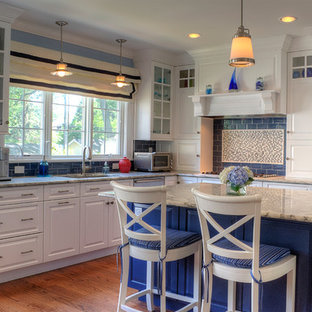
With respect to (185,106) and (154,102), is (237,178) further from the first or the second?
(185,106)

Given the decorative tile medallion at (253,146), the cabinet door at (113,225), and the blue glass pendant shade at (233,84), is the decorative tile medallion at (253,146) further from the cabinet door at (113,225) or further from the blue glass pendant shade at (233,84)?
the cabinet door at (113,225)

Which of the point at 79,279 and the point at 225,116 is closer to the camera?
the point at 79,279

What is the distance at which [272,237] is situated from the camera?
2.57 m

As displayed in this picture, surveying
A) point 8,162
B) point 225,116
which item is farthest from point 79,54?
point 225,116

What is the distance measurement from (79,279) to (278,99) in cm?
304

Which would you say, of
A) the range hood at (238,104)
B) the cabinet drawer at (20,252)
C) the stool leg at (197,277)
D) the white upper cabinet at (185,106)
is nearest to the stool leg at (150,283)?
the stool leg at (197,277)

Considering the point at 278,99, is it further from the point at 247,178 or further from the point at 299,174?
the point at 247,178

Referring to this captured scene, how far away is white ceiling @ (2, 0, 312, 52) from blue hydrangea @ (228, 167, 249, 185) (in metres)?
1.74

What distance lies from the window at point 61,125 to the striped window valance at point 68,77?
16 centimetres

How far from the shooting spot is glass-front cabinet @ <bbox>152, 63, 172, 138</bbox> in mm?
5656

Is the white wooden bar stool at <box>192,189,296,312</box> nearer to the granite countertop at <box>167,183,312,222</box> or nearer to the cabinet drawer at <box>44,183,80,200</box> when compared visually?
the granite countertop at <box>167,183,312,222</box>

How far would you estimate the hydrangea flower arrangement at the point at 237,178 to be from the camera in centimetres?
275

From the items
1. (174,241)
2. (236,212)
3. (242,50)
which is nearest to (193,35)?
(242,50)

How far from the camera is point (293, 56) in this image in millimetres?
4891
